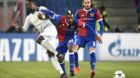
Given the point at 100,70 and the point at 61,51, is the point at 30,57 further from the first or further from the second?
the point at 61,51

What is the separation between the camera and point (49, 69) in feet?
53.9

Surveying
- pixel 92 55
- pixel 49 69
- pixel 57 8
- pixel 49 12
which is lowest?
pixel 49 69

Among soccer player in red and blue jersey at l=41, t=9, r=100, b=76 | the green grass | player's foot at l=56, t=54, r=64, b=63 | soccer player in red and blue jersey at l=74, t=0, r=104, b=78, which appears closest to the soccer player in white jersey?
player's foot at l=56, t=54, r=64, b=63

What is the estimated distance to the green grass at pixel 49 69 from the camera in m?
14.6

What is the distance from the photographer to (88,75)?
14625mm

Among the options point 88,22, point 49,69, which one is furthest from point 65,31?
point 49,69

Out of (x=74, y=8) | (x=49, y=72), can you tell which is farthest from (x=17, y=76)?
(x=74, y=8)

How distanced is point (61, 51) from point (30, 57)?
6008 millimetres

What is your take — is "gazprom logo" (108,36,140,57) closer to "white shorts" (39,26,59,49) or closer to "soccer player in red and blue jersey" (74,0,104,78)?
"soccer player in red and blue jersey" (74,0,104,78)

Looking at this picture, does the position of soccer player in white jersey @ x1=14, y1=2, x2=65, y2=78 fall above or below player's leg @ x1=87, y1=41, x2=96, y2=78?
above

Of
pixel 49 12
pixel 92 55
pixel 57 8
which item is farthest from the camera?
pixel 57 8

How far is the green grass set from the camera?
14607 millimetres

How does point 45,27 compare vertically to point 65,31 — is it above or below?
above

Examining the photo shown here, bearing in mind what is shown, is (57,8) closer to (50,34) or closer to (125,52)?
(125,52)
